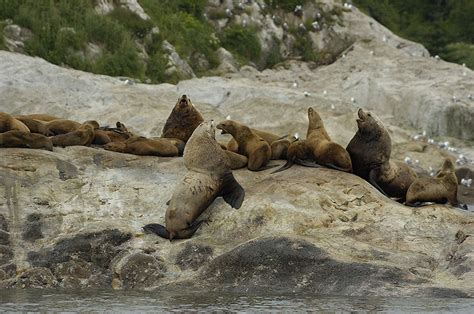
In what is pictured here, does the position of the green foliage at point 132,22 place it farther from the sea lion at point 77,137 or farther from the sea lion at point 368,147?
the sea lion at point 368,147

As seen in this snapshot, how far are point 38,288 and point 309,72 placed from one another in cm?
1842

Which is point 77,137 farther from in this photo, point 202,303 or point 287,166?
point 202,303

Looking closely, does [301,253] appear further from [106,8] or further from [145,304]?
[106,8]

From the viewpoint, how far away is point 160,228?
1125 cm

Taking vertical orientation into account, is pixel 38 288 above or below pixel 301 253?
below

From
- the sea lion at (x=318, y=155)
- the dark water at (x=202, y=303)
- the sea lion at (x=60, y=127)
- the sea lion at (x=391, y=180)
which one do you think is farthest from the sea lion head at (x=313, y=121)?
the dark water at (x=202, y=303)

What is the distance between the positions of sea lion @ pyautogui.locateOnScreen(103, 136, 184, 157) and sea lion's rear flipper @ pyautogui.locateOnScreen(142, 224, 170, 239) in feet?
6.93

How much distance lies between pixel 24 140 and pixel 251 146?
109 inches

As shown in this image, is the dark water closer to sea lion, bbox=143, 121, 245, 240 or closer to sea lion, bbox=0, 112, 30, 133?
sea lion, bbox=143, 121, 245, 240

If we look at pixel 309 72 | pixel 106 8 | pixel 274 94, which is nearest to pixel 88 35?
pixel 106 8

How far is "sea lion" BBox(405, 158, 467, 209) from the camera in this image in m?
12.5

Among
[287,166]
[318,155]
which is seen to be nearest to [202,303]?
[287,166]

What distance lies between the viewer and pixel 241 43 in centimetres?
2788

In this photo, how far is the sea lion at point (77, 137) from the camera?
13.2m
